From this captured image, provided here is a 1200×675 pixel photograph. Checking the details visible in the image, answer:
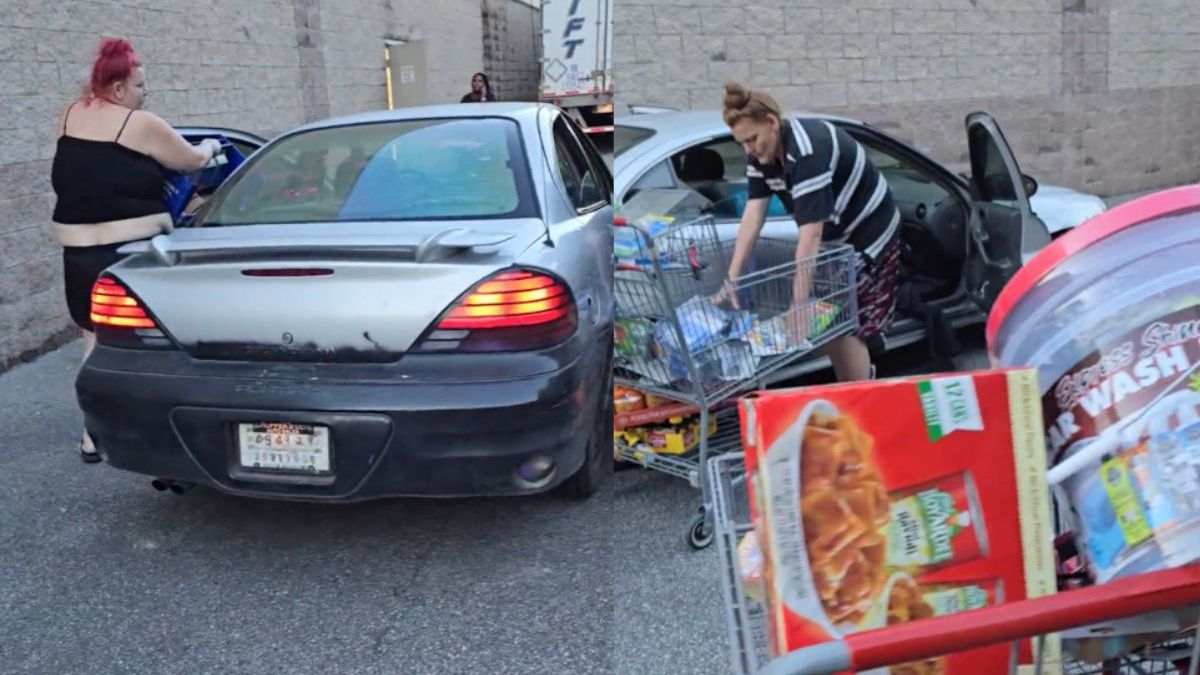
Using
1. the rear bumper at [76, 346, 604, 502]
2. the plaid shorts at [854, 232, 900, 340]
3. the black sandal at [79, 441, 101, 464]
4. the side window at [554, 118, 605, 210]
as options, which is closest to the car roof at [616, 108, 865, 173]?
the plaid shorts at [854, 232, 900, 340]

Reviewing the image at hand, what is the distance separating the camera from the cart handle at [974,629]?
2.97 ft

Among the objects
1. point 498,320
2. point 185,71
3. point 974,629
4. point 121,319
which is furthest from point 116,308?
point 974,629

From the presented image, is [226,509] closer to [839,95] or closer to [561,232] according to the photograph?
[561,232]

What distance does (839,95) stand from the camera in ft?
5.90

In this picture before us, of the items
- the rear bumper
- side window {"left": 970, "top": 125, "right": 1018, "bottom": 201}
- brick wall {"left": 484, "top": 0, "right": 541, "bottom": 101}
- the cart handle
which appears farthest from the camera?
the rear bumper

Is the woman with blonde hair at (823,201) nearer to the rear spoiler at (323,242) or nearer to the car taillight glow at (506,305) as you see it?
the car taillight glow at (506,305)

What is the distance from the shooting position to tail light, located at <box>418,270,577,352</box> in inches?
98.6

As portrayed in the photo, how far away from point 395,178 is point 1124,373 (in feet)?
7.56

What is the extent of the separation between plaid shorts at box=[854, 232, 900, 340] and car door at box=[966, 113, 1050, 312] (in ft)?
0.57

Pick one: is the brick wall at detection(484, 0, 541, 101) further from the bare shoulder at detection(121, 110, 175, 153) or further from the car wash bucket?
the bare shoulder at detection(121, 110, 175, 153)

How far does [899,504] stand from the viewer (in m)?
1.05

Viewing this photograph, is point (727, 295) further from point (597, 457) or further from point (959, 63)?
point (597, 457)

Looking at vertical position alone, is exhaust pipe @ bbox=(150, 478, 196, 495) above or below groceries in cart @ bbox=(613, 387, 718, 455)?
below

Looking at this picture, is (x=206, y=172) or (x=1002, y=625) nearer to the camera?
(x=1002, y=625)
